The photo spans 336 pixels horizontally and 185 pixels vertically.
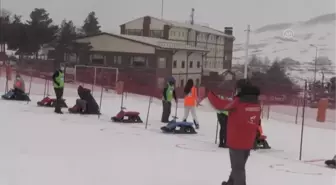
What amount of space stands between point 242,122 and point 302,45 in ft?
20.5

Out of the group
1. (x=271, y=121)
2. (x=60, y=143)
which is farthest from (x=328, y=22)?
(x=60, y=143)

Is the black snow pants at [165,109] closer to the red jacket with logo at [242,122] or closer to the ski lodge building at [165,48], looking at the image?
the ski lodge building at [165,48]

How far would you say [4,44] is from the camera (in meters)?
11.8

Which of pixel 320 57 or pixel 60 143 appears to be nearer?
pixel 60 143

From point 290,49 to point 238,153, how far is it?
614 cm

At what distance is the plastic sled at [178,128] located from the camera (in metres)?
6.56

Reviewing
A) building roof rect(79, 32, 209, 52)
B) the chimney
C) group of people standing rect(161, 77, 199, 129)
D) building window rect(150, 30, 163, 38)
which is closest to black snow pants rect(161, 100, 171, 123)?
group of people standing rect(161, 77, 199, 129)

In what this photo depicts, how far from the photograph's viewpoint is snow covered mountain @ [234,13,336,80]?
8750 millimetres

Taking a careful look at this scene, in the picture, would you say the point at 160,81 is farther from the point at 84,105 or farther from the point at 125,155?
the point at 125,155

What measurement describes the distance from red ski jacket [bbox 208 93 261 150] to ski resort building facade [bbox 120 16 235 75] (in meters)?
6.25

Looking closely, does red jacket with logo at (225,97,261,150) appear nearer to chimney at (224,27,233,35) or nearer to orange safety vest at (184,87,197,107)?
orange safety vest at (184,87,197,107)

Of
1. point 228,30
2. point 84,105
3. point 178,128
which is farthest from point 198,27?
point 178,128

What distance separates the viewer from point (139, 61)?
11.4 m

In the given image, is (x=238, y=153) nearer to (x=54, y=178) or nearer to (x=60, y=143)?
(x=54, y=178)
